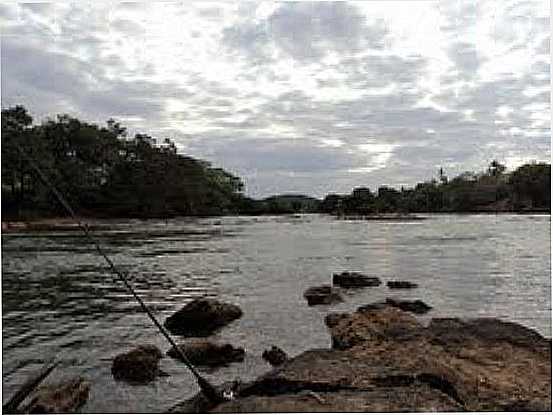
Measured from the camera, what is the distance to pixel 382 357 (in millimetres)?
4105

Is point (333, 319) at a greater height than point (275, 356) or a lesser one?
greater

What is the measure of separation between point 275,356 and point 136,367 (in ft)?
3.87

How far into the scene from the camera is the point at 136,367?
5.36 metres

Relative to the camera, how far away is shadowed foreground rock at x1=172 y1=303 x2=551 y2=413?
3.07 metres

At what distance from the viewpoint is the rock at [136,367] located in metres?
5.25

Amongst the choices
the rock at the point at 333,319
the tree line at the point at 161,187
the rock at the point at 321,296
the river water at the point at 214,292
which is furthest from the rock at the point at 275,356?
the tree line at the point at 161,187

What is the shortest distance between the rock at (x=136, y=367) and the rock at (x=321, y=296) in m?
4.02

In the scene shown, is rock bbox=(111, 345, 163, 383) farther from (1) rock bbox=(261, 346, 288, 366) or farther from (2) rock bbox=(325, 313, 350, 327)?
(2) rock bbox=(325, 313, 350, 327)

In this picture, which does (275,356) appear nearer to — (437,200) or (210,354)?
(210,354)

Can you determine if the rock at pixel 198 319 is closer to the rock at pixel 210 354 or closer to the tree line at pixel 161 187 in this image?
the rock at pixel 210 354

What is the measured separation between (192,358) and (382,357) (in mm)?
2076

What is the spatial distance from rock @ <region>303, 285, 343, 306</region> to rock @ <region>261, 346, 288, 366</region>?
3.27 m

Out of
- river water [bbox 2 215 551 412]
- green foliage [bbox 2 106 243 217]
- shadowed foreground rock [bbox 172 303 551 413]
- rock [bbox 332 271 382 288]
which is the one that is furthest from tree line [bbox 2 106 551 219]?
shadowed foreground rock [bbox 172 303 551 413]

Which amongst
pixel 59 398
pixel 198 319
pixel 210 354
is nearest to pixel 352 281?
pixel 198 319
